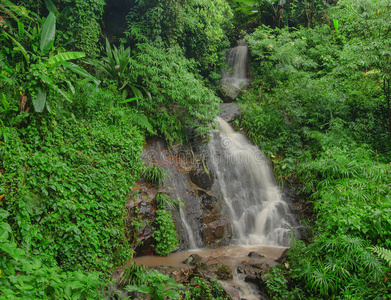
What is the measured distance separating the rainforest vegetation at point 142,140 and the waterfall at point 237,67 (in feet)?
8.75

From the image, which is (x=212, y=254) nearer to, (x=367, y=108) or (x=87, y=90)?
(x=87, y=90)

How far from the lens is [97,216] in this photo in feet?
14.1

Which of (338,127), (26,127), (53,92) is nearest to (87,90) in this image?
(53,92)

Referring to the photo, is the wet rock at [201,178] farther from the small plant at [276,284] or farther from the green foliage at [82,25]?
the green foliage at [82,25]

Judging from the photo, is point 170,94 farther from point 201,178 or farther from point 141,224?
point 141,224

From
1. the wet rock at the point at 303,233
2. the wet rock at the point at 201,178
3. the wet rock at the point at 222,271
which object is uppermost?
the wet rock at the point at 201,178

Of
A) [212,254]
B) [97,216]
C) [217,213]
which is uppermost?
[97,216]

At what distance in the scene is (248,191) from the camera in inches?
307

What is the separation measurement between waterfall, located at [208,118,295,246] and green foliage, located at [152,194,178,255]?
178 cm

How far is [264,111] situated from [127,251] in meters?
7.25

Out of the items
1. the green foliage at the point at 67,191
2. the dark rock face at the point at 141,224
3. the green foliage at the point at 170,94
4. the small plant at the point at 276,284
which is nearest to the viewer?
the green foliage at the point at 67,191

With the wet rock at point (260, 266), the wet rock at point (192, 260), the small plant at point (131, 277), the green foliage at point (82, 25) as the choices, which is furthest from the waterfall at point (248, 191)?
the green foliage at point (82, 25)

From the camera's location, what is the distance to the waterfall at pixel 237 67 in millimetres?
13731

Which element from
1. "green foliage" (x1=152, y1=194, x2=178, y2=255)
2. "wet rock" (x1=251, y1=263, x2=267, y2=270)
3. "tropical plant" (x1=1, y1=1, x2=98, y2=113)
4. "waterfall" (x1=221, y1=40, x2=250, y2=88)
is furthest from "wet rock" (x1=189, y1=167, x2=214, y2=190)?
"waterfall" (x1=221, y1=40, x2=250, y2=88)
